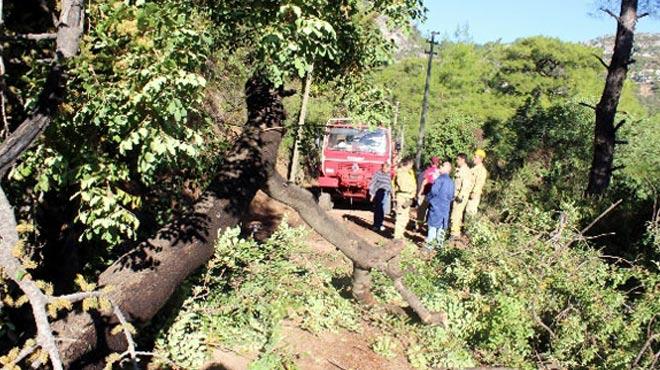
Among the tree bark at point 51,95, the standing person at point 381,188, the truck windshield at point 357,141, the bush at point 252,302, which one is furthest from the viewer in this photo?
Answer: the truck windshield at point 357,141

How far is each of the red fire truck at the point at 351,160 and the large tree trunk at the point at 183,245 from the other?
7668 millimetres

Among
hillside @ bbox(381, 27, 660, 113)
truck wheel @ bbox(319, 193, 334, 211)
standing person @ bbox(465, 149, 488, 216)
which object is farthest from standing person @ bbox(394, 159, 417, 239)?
truck wheel @ bbox(319, 193, 334, 211)

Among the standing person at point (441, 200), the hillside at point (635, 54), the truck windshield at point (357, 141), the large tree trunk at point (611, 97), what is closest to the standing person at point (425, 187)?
the standing person at point (441, 200)

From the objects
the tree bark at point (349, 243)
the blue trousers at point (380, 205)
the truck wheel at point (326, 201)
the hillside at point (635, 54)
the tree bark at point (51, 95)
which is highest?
the hillside at point (635, 54)

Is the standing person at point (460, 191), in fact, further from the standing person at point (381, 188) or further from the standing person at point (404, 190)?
the standing person at point (381, 188)

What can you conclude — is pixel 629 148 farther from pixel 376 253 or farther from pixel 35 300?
pixel 35 300

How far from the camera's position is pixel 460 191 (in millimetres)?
10242

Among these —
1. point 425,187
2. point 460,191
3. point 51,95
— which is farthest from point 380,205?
point 51,95

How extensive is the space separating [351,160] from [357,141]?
29.1 inches

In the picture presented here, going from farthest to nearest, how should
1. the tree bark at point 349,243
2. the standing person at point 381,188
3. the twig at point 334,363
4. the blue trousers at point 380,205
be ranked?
the blue trousers at point 380,205 < the standing person at point 381,188 < the tree bark at point 349,243 < the twig at point 334,363

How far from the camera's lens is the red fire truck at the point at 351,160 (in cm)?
1465

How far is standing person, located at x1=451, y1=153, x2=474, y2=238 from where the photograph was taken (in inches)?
402

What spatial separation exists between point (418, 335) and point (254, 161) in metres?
2.62

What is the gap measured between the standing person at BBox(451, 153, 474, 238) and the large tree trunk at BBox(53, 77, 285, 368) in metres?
4.35
